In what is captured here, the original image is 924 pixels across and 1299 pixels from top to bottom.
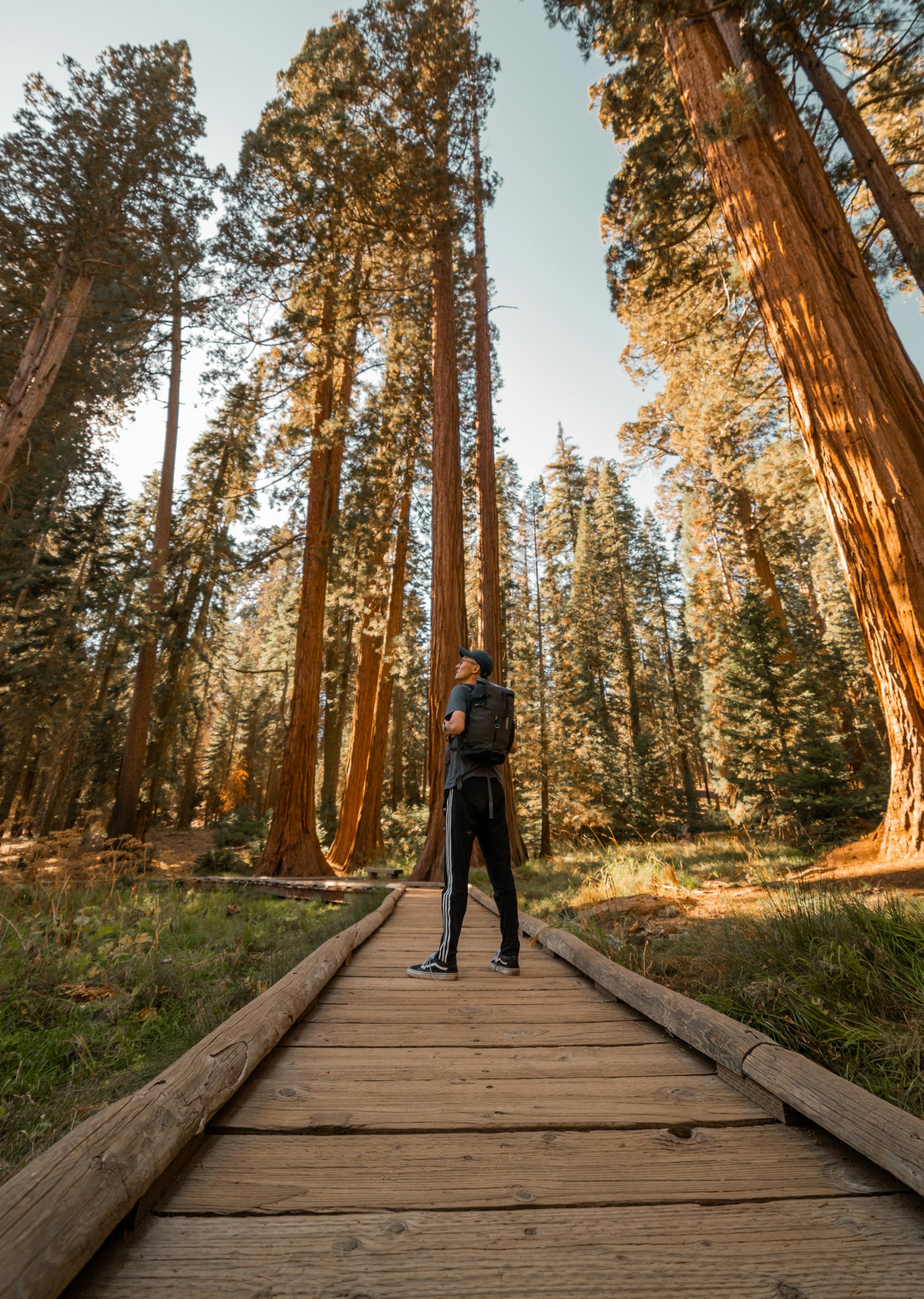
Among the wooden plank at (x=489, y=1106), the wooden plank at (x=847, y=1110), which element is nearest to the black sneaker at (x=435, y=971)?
the wooden plank at (x=489, y=1106)

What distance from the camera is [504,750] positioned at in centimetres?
410

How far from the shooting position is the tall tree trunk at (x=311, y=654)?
11.0m

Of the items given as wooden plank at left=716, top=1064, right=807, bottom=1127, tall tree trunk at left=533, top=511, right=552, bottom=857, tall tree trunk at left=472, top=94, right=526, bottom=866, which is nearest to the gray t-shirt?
wooden plank at left=716, top=1064, right=807, bottom=1127

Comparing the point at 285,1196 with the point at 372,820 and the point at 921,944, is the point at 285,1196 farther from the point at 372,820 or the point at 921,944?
the point at 372,820

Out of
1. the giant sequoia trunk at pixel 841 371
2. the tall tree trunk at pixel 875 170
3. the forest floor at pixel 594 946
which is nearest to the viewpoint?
the forest floor at pixel 594 946

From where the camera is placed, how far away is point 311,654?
11875 mm

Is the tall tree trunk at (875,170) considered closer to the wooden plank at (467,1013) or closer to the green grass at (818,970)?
the green grass at (818,970)

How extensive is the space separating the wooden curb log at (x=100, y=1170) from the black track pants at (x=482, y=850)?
1.88m

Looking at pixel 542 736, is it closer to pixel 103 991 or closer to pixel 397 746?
pixel 397 746

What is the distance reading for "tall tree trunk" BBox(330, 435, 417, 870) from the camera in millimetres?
13258

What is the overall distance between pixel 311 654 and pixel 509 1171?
11.0 metres

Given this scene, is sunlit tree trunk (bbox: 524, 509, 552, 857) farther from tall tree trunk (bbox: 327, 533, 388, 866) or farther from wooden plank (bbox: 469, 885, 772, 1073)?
wooden plank (bbox: 469, 885, 772, 1073)

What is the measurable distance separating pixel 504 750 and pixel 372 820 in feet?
35.8

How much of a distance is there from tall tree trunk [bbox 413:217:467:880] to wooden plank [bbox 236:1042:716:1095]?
6.24 meters
